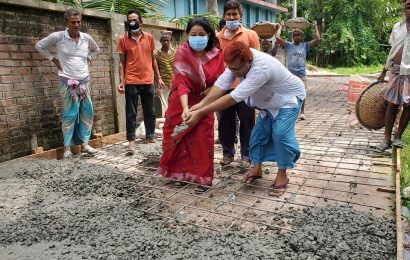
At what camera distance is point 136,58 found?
507 centimetres

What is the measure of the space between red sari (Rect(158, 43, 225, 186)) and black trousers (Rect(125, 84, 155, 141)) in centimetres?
156

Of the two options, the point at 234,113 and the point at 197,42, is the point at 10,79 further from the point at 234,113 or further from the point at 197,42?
the point at 234,113

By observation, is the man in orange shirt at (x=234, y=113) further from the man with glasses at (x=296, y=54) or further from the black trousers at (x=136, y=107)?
the man with glasses at (x=296, y=54)

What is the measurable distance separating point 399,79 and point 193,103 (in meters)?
2.56

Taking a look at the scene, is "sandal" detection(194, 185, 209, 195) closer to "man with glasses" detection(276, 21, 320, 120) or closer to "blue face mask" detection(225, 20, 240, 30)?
"blue face mask" detection(225, 20, 240, 30)

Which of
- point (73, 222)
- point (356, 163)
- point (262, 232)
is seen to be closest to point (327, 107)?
point (356, 163)

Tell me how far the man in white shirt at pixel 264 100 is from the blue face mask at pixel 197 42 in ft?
1.18

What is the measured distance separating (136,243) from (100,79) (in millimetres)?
3847

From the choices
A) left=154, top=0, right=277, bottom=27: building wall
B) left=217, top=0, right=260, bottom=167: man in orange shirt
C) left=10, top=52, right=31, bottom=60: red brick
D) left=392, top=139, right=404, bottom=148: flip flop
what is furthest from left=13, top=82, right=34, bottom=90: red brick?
left=154, top=0, right=277, bottom=27: building wall

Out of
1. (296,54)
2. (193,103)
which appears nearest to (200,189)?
(193,103)

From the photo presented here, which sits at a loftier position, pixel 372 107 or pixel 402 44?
pixel 402 44

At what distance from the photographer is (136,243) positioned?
8.04ft

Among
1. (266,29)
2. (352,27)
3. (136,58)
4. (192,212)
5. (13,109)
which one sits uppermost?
(352,27)

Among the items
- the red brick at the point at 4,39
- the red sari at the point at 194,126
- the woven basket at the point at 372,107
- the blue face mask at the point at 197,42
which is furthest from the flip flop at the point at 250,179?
the red brick at the point at 4,39
